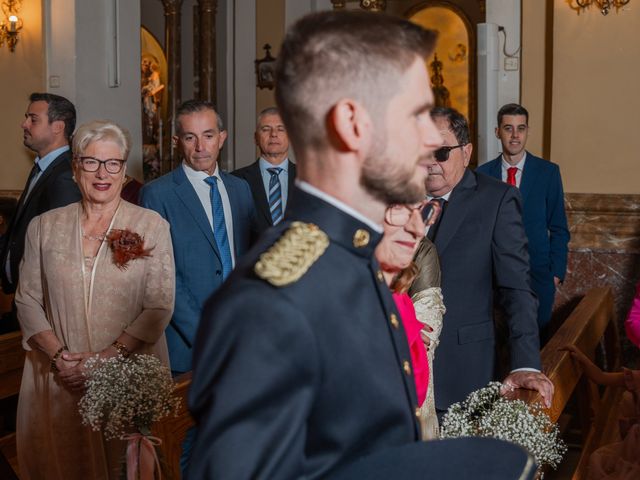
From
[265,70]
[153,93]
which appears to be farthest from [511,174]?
[153,93]

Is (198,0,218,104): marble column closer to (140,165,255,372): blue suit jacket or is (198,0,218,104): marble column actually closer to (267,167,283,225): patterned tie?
(267,167,283,225): patterned tie

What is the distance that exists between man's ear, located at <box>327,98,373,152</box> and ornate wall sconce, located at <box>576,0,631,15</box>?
5499 mm

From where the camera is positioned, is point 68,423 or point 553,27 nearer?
point 68,423

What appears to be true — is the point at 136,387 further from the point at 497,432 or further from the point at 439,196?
the point at 439,196

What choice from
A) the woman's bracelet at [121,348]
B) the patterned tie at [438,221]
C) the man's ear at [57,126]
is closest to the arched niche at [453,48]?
the man's ear at [57,126]

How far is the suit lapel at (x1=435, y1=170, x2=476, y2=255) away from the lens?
132 inches

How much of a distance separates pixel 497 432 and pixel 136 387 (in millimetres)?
1132

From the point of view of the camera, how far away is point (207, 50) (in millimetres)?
11984

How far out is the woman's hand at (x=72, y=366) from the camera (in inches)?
132

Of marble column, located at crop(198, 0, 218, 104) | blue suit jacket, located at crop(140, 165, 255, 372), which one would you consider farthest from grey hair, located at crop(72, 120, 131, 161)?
marble column, located at crop(198, 0, 218, 104)

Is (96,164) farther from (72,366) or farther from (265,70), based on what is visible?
(265,70)

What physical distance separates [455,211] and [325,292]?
7.18ft

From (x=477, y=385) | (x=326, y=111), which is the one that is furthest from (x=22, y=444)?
(x=326, y=111)

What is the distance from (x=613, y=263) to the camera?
20.2 feet
